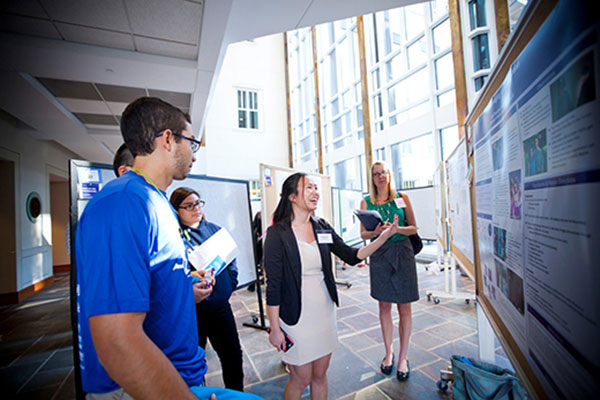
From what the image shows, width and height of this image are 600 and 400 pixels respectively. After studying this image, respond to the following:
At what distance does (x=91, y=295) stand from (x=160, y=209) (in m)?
0.29

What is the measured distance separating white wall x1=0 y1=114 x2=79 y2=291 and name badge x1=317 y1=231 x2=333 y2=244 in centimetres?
640

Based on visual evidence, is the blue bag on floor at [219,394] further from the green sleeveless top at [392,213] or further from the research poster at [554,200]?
the green sleeveless top at [392,213]

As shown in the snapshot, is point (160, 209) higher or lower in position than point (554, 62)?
lower

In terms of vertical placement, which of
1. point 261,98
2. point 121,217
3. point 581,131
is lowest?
point 121,217

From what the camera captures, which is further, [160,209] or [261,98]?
[261,98]

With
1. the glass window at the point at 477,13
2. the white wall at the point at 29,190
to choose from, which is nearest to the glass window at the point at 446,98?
the glass window at the point at 477,13

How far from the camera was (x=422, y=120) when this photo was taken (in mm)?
5816

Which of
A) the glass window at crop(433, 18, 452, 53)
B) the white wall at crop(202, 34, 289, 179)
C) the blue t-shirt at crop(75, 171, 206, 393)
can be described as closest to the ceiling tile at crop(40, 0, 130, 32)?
the blue t-shirt at crop(75, 171, 206, 393)

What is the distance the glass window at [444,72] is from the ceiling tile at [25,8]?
5945mm

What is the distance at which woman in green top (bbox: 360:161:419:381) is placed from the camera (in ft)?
6.84

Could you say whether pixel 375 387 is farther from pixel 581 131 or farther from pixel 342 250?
pixel 581 131

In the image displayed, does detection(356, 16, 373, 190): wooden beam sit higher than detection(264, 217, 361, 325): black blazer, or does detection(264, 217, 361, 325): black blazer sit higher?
detection(356, 16, 373, 190): wooden beam

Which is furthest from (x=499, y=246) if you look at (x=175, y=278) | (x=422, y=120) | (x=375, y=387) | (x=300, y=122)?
(x=300, y=122)

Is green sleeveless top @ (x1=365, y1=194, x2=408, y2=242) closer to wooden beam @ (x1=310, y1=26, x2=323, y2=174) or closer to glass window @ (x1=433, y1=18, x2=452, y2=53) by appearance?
glass window @ (x1=433, y1=18, x2=452, y2=53)
